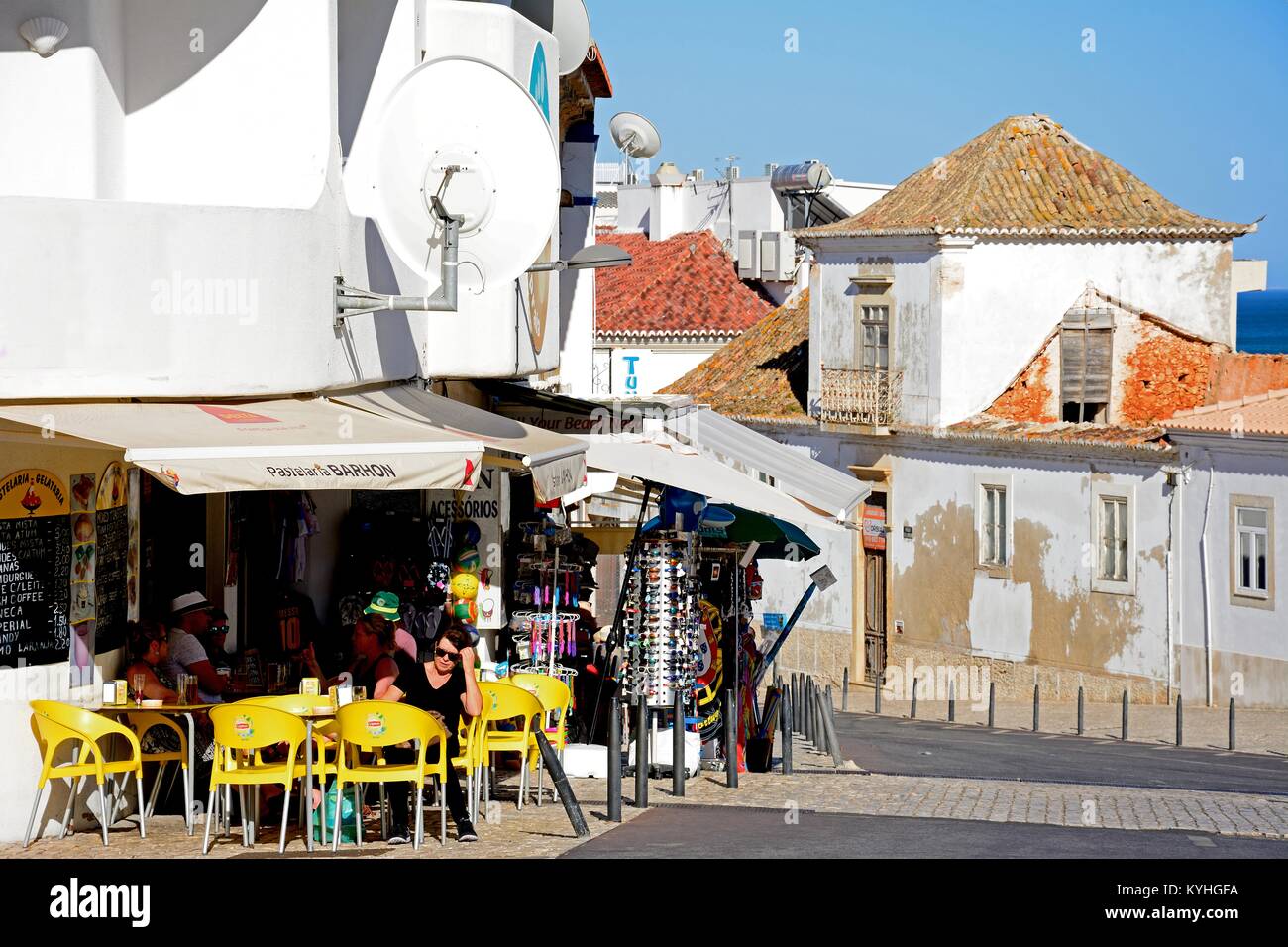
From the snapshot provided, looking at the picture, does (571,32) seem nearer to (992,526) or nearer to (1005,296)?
(992,526)

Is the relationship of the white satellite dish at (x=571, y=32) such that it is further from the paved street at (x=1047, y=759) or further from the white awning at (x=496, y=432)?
the paved street at (x=1047, y=759)

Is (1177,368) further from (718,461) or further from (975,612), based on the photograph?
(718,461)

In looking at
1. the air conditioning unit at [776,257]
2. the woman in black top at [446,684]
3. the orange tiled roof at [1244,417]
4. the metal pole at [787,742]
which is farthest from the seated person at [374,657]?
the air conditioning unit at [776,257]

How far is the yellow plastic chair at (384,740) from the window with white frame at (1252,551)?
1998 centimetres

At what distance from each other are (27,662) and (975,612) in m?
24.5

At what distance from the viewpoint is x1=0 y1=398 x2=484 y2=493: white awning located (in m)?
9.74

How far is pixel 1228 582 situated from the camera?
28203 mm

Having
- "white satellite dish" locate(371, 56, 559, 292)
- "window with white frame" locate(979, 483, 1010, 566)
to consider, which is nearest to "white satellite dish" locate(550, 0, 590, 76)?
"white satellite dish" locate(371, 56, 559, 292)

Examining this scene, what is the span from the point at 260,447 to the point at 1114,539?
22772mm

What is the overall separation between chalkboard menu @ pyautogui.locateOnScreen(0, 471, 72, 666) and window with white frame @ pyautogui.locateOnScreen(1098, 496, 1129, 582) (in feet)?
73.7

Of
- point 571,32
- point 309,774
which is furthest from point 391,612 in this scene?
point 571,32

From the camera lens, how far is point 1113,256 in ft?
113

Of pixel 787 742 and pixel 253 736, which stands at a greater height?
pixel 253 736
